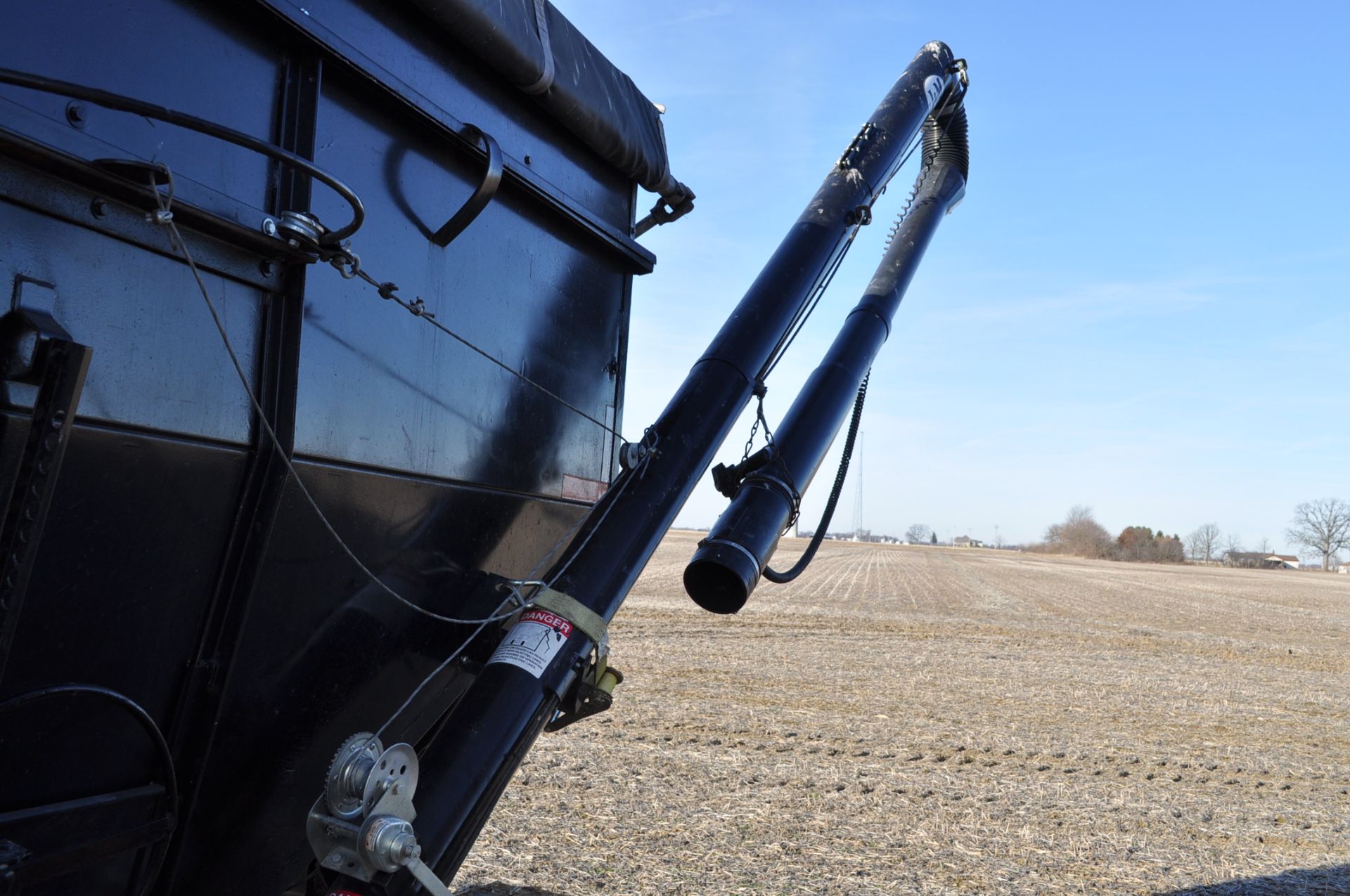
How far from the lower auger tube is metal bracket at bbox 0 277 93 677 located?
5.87 feet

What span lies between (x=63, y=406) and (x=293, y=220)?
55 centimetres

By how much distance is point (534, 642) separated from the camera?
2.17 meters

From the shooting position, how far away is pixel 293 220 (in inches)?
69.2

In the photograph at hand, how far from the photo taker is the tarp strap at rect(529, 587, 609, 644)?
7.30ft

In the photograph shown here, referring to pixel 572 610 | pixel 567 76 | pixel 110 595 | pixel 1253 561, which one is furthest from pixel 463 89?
pixel 1253 561

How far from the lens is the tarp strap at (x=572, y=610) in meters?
2.22

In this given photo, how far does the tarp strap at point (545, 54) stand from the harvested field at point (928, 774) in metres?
3.25

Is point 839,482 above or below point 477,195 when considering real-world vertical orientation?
below

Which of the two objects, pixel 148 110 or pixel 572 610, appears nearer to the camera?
pixel 148 110

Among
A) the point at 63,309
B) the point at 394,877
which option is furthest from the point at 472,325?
the point at 394,877

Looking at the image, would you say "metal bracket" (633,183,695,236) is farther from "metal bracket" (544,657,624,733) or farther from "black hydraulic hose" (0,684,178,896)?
"black hydraulic hose" (0,684,178,896)

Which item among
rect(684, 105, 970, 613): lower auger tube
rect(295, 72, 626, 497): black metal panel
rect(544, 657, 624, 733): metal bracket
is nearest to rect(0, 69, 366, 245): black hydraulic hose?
rect(295, 72, 626, 497): black metal panel

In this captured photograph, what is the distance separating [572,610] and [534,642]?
12 cm

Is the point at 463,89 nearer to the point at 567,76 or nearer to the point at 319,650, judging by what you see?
the point at 567,76
